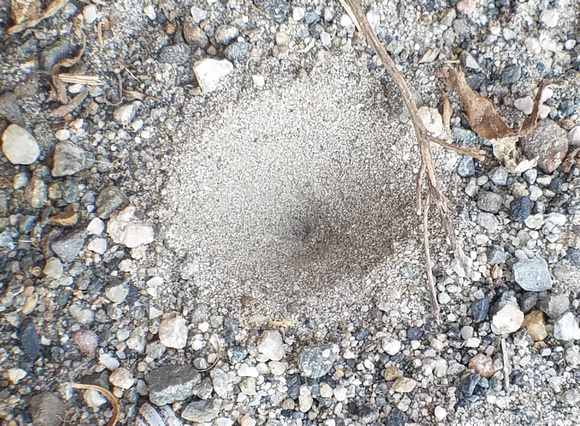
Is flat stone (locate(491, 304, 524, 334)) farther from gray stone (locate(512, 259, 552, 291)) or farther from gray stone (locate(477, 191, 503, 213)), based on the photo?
gray stone (locate(477, 191, 503, 213))

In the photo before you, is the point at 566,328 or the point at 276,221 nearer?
the point at 566,328

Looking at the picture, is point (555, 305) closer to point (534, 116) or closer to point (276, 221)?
point (534, 116)

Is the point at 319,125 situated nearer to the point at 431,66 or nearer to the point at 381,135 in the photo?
the point at 381,135

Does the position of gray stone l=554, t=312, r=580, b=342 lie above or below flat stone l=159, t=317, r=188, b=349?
below

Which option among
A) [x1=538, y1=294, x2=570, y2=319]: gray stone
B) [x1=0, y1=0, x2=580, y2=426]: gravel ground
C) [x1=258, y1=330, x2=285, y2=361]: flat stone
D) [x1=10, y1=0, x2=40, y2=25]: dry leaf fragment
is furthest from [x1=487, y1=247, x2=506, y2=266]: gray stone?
[x1=10, y1=0, x2=40, y2=25]: dry leaf fragment

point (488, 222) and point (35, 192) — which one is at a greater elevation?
point (35, 192)

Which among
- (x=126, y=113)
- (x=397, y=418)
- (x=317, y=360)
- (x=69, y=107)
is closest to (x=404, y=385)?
(x=397, y=418)

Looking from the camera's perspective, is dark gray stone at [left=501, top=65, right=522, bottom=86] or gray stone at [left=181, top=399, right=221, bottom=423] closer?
gray stone at [left=181, top=399, right=221, bottom=423]

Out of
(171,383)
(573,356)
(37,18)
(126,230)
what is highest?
(37,18)
